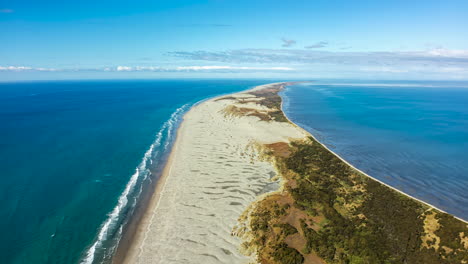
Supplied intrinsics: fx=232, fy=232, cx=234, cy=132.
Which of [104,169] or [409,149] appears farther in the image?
[409,149]

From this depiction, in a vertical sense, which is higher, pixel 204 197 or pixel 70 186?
pixel 70 186

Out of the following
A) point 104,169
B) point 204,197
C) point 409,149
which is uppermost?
point 104,169

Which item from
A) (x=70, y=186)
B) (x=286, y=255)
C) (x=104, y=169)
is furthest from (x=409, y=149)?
(x=70, y=186)

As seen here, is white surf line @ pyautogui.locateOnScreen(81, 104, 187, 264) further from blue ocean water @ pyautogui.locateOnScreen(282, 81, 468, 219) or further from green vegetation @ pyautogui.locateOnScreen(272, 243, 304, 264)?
blue ocean water @ pyautogui.locateOnScreen(282, 81, 468, 219)

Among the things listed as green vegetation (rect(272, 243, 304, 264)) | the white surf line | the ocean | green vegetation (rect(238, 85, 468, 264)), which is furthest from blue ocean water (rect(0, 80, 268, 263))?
green vegetation (rect(238, 85, 468, 264))

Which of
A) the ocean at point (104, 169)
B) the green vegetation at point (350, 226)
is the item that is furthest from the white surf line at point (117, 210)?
the green vegetation at point (350, 226)

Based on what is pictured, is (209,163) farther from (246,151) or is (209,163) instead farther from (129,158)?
(129,158)

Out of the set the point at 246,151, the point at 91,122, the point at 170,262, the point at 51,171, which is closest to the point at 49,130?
the point at 91,122

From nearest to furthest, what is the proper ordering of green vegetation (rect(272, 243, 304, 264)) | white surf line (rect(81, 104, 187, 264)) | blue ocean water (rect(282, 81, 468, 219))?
green vegetation (rect(272, 243, 304, 264)) < white surf line (rect(81, 104, 187, 264)) < blue ocean water (rect(282, 81, 468, 219))

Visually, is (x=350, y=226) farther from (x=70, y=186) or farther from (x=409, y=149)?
(x=409, y=149)
